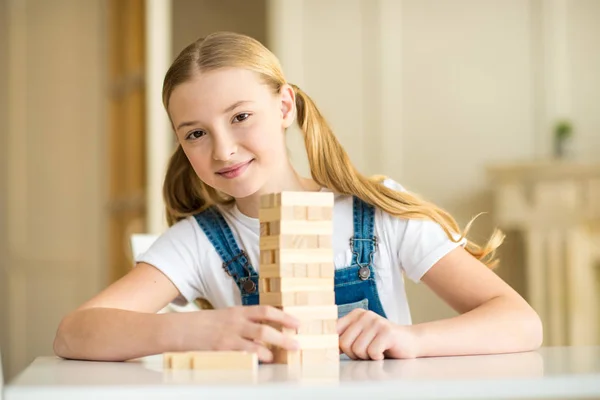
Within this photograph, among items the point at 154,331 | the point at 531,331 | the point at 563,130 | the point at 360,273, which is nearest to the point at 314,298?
the point at 154,331

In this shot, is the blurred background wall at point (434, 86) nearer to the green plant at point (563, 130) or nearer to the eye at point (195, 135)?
the green plant at point (563, 130)

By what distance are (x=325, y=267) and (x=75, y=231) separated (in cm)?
439

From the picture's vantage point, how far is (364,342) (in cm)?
116

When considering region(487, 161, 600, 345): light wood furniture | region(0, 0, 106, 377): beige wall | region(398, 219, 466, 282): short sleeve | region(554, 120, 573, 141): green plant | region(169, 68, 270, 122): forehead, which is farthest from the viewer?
region(0, 0, 106, 377): beige wall

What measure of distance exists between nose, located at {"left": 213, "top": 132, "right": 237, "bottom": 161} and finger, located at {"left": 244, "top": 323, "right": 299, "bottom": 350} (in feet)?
1.36

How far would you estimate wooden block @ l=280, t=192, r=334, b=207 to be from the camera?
3.53 ft

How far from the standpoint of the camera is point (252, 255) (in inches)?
67.8

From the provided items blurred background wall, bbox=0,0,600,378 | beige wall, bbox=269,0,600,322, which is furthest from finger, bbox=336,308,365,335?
beige wall, bbox=269,0,600,322

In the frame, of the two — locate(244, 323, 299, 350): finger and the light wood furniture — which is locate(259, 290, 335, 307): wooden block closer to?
locate(244, 323, 299, 350): finger

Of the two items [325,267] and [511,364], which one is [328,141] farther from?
[511,364]

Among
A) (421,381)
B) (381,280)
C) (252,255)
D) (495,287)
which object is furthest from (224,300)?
(421,381)

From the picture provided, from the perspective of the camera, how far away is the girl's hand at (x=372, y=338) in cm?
115

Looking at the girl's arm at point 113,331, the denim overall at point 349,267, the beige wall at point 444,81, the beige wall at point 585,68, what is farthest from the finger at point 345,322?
the beige wall at point 585,68

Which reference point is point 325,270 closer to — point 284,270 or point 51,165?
point 284,270
